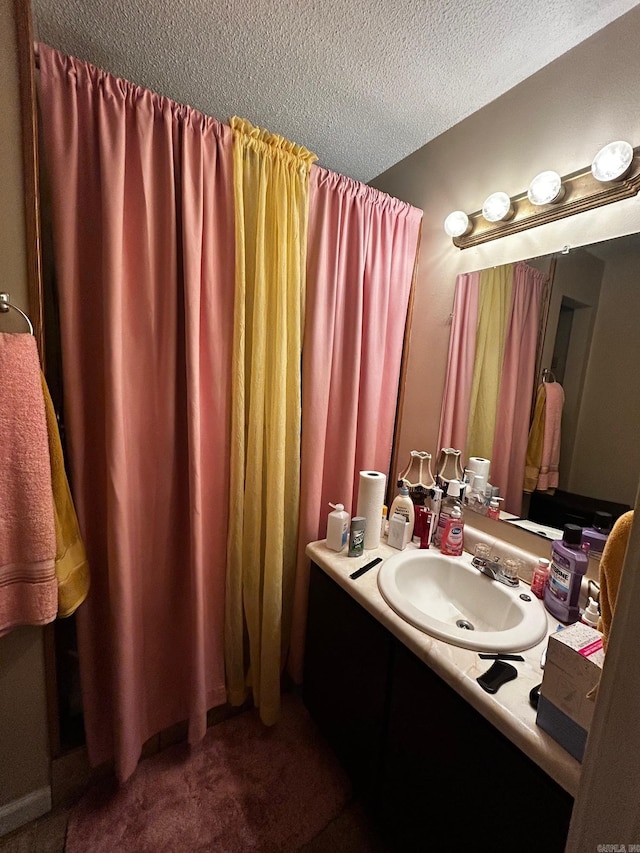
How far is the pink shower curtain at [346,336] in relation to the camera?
1320 mm

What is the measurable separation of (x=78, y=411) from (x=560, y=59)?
72.1 inches

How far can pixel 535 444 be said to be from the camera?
113cm

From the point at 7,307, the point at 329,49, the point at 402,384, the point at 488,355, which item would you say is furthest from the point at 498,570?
the point at 329,49

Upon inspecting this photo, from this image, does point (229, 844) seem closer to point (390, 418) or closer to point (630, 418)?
point (390, 418)

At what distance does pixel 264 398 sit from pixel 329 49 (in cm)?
111

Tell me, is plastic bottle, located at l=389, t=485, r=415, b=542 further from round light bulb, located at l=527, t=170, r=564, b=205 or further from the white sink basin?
round light bulb, located at l=527, t=170, r=564, b=205

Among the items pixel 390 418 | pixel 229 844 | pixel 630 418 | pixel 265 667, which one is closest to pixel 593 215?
pixel 630 418

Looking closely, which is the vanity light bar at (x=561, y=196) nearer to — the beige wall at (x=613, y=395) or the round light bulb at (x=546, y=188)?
the round light bulb at (x=546, y=188)

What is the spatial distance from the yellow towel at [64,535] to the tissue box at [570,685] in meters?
1.18

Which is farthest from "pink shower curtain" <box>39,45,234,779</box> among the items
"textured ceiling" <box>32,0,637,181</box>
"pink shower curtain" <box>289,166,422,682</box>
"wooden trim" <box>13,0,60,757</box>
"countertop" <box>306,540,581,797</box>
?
"countertop" <box>306,540,581,797</box>

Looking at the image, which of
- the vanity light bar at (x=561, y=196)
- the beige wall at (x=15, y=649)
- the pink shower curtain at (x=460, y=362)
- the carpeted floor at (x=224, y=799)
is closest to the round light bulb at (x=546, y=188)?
the vanity light bar at (x=561, y=196)

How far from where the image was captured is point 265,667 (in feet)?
4.40

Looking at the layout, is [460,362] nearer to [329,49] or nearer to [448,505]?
[448,505]

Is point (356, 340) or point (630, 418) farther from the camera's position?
point (356, 340)
